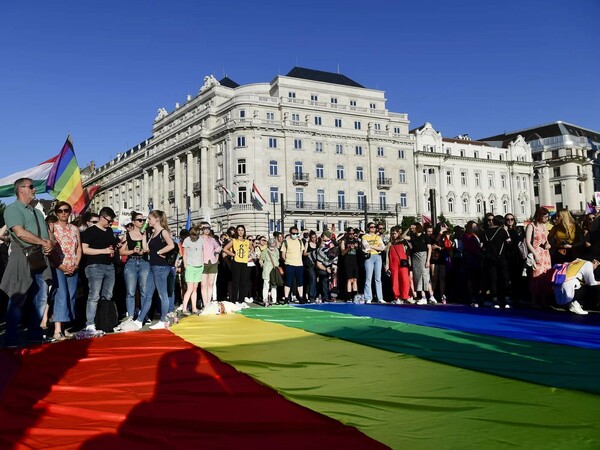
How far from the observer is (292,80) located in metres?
62.1

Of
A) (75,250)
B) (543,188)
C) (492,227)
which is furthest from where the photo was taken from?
(543,188)

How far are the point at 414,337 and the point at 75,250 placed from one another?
558 centimetres

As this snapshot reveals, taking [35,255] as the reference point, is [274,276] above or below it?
below

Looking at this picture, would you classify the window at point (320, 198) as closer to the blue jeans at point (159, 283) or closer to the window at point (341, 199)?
the window at point (341, 199)

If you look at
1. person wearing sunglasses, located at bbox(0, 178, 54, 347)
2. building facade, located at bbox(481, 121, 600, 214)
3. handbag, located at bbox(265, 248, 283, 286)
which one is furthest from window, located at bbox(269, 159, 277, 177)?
person wearing sunglasses, located at bbox(0, 178, 54, 347)

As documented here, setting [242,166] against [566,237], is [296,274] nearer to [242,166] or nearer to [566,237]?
[566,237]

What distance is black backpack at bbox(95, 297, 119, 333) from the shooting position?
8.42 m

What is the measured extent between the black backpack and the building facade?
3594 inches

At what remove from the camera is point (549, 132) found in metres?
90.4

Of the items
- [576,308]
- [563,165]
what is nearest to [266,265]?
[576,308]

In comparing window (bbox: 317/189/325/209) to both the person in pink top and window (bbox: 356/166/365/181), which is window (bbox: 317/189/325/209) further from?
the person in pink top

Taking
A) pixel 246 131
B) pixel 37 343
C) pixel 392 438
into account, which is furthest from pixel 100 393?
pixel 246 131

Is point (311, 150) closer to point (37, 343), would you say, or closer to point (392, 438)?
point (37, 343)

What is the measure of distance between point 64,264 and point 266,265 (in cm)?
652
